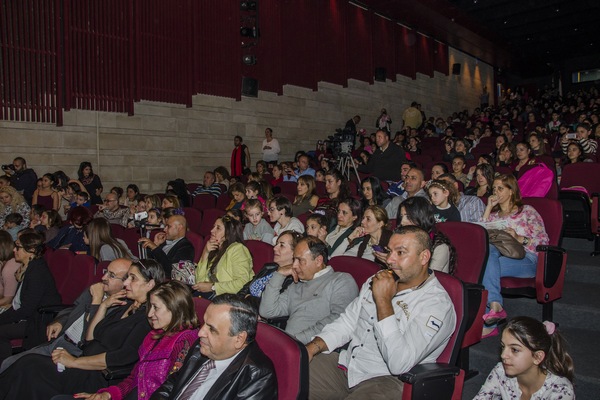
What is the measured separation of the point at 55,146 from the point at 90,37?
61.6 inches

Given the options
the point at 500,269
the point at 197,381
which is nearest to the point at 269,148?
the point at 500,269

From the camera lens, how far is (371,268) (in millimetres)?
2918

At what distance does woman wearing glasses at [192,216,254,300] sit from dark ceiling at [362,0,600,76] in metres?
10.9

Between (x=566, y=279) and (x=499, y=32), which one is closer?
(x=566, y=279)

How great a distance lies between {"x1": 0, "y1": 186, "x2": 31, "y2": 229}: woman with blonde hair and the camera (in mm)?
6348

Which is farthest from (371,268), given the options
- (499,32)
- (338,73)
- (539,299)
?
(499,32)

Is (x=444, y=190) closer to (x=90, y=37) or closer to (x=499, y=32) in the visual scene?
(x=90, y=37)

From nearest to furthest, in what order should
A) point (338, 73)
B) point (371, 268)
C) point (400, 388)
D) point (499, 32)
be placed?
point (400, 388), point (371, 268), point (338, 73), point (499, 32)

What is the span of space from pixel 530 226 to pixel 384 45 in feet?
39.0

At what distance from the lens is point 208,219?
5664mm

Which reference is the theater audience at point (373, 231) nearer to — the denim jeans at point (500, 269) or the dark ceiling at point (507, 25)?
the denim jeans at point (500, 269)

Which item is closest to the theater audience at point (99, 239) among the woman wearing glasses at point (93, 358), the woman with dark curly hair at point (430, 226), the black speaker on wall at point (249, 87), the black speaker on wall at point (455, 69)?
the woman wearing glasses at point (93, 358)

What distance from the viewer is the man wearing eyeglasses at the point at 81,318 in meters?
3.28

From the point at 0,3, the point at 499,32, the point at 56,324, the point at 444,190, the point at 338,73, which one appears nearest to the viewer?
the point at 56,324
